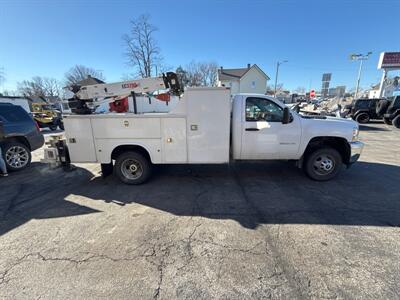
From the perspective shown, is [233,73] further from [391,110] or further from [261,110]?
[261,110]

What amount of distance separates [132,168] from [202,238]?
2.65 meters

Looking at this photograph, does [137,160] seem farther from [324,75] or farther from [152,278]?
[324,75]

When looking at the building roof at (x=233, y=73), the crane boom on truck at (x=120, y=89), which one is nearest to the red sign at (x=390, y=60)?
the building roof at (x=233, y=73)

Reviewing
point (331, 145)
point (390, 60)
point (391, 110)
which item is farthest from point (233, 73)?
point (331, 145)

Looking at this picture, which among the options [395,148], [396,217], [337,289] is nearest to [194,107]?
[337,289]

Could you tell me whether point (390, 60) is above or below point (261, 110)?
Answer: above

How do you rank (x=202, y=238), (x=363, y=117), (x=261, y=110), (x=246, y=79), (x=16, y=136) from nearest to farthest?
(x=202, y=238) → (x=261, y=110) → (x=16, y=136) → (x=363, y=117) → (x=246, y=79)

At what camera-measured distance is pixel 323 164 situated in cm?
489

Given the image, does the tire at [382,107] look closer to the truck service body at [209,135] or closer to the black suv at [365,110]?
the black suv at [365,110]

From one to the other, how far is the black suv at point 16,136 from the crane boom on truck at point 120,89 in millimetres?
2709

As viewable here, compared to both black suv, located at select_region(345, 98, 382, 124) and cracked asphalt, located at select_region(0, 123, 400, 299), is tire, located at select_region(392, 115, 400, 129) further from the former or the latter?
cracked asphalt, located at select_region(0, 123, 400, 299)

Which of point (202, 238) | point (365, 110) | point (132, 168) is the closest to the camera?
point (202, 238)

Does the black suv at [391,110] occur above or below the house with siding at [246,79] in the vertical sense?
below

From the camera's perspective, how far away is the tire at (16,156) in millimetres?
5961
